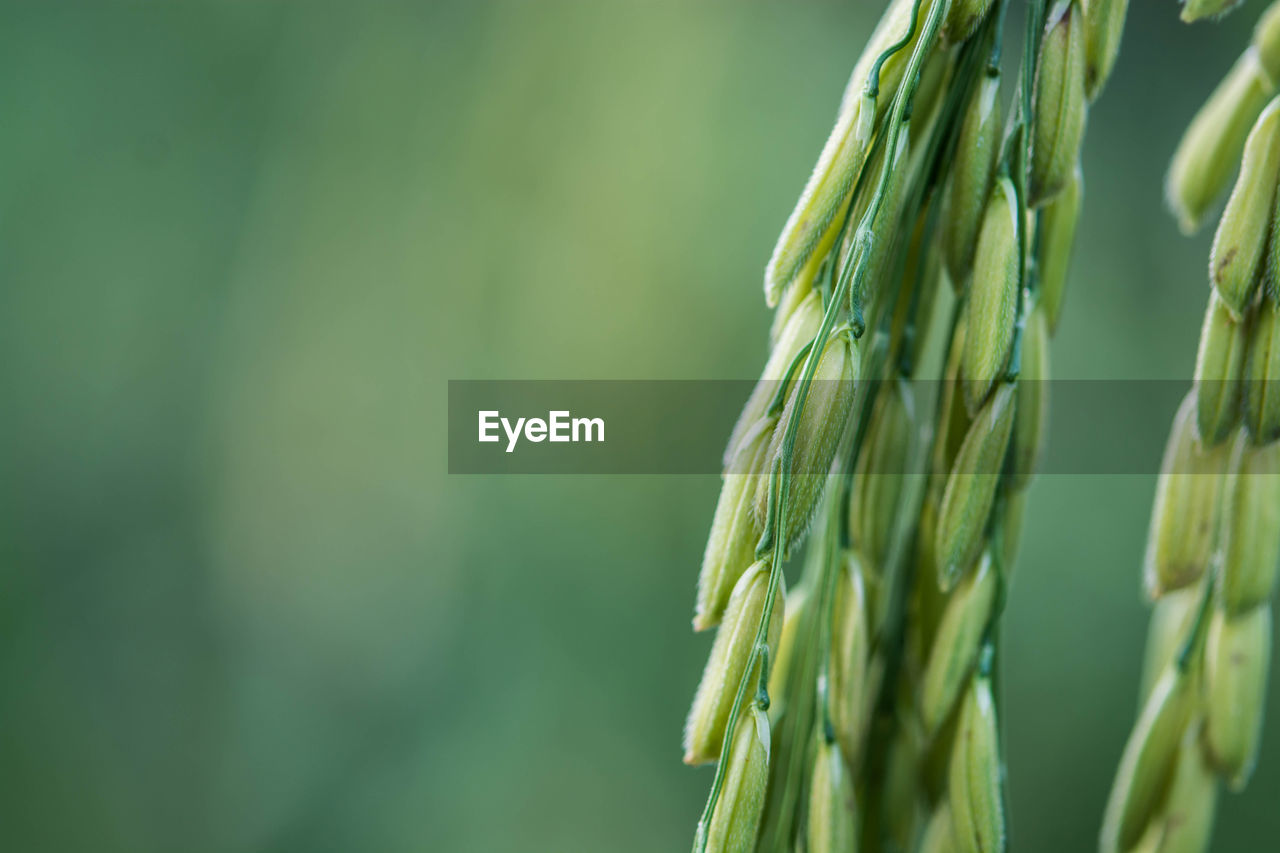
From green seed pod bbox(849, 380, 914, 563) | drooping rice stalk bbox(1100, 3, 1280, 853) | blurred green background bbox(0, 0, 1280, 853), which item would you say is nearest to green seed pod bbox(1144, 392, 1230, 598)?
drooping rice stalk bbox(1100, 3, 1280, 853)

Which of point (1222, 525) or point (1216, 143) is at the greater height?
point (1216, 143)

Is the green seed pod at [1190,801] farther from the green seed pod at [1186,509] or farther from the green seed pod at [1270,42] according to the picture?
the green seed pod at [1270,42]

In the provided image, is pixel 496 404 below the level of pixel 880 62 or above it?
below

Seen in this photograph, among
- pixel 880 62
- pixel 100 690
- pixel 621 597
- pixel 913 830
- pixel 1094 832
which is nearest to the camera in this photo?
pixel 880 62

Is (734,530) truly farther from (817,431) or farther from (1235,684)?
(1235,684)

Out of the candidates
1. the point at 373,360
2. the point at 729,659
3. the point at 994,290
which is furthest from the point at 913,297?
the point at 373,360

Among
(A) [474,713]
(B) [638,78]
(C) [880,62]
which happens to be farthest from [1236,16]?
(A) [474,713]

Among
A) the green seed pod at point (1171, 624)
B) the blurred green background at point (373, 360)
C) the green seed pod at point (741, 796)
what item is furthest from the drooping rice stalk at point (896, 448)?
the blurred green background at point (373, 360)

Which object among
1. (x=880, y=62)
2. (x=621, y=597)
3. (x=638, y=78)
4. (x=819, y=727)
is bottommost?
(x=621, y=597)

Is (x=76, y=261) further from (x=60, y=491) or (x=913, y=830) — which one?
(x=913, y=830)
